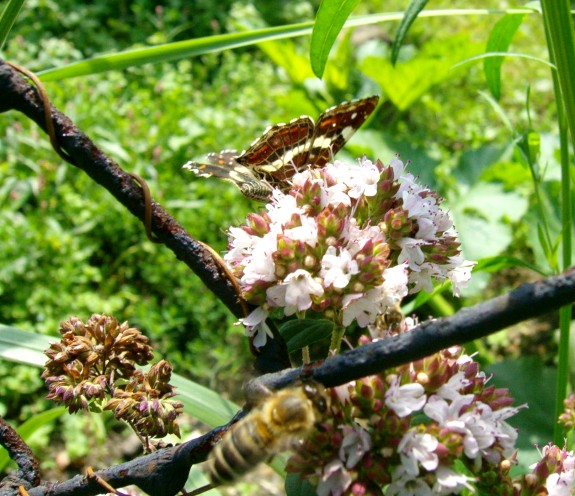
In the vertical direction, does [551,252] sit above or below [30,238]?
below

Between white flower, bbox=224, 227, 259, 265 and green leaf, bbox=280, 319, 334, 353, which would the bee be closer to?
green leaf, bbox=280, 319, 334, 353

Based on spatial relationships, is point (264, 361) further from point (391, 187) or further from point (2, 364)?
point (2, 364)

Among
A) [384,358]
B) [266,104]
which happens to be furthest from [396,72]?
[384,358]

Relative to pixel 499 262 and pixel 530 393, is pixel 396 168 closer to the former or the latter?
pixel 499 262

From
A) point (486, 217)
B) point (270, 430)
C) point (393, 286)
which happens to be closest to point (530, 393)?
point (486, 217)

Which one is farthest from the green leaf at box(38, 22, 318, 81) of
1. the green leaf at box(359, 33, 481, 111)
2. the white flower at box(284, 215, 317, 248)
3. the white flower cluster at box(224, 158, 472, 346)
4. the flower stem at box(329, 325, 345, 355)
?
the green leaf at box(359, 33, 481, 111)
